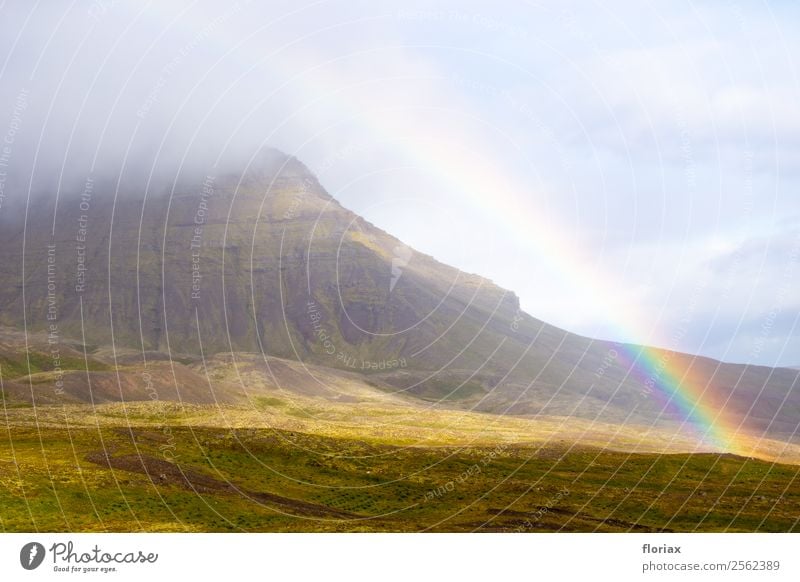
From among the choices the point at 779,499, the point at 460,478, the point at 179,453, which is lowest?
the point at 779,499

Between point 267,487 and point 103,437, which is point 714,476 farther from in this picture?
point 103,437

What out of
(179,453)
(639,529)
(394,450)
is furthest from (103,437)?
(639,529)

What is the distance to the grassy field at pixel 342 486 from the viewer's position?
8800 centimetres

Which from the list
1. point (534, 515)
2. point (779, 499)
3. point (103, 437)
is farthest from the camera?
point (103, 437)

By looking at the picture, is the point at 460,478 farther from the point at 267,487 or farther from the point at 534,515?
the point at 267,487

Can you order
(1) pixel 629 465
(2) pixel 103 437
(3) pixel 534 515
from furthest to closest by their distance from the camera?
(1) pixel 629 465 < (2) pixel 103 437 < (3) pixel 534 515

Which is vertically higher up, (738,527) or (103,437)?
(103,437)

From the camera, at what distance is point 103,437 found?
126500 millimetres

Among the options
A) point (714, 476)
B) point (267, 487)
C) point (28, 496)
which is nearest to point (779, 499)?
point (714, 476)

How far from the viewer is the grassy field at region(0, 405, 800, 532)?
88.0 m

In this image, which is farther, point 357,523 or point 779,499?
point 779,499

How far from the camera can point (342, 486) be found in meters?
112
